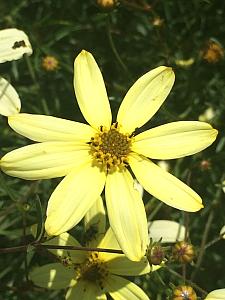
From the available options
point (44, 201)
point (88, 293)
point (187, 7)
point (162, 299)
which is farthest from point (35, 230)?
point (187, 7)

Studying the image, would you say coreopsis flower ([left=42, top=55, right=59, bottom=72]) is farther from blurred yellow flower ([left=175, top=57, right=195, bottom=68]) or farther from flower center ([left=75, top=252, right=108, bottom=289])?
flower center ([left=75, top=252, right=108, bottom=289])

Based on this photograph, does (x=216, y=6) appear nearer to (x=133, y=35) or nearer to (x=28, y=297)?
(x=133, y=35)

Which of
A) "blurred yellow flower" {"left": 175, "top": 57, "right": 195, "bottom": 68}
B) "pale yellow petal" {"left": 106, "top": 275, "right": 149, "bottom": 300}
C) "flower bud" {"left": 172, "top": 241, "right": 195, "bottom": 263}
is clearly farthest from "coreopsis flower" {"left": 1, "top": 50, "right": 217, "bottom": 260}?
"blurred yellow flower" {"left": 175, "top": 57, "right": 195, "bottom": 68}

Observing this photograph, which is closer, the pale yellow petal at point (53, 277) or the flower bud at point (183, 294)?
the flower bud at point (183, 294)

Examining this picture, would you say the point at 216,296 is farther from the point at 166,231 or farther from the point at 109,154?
the point at 109,154

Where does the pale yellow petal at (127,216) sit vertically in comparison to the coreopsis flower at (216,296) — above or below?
above

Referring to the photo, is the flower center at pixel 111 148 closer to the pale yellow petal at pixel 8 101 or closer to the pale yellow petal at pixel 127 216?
the pale yellow petal at pixel 127 216

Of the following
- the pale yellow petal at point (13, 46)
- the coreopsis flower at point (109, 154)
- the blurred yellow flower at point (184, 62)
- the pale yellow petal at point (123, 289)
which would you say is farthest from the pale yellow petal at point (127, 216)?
the blurred yellow flower at point (184, 62)

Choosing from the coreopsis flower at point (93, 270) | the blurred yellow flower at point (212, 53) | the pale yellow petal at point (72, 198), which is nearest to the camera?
the pale yellow petal at point (72, 198)
